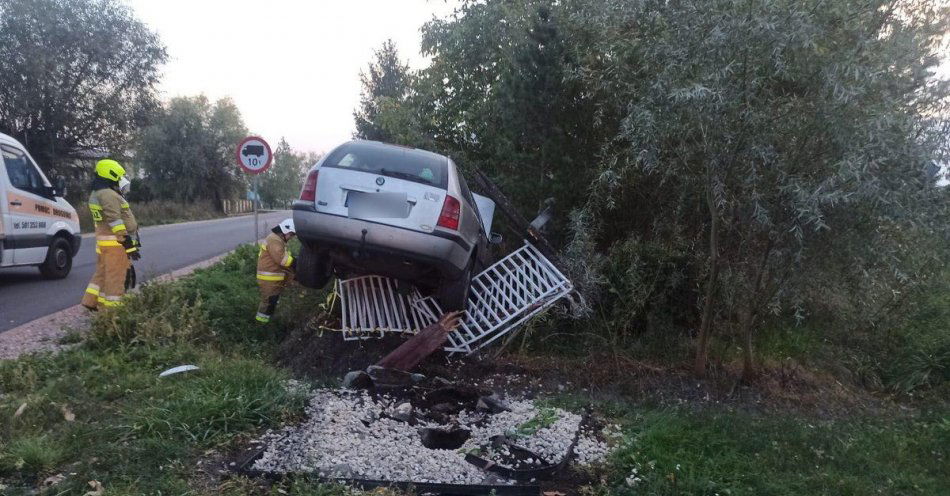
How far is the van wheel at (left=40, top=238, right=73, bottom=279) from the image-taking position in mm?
10766

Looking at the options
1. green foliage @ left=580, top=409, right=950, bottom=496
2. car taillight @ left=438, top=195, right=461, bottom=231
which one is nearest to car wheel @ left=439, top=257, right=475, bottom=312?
car taillight @ left=438, top=195, right=461, bottom=231

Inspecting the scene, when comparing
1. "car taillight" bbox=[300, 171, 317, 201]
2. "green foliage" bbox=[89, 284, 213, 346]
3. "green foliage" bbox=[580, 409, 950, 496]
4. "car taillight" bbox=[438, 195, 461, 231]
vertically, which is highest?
"car taillight" bbox=[300, 171, 317, 201]

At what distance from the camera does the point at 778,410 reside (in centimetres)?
602

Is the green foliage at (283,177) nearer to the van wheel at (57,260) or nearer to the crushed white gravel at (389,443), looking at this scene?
the van wheel at (57,260)

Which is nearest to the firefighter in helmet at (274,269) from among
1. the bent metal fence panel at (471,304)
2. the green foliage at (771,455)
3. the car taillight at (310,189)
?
the bent metal fence panel at (471,304)

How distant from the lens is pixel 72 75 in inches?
990

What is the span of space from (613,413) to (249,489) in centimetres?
292

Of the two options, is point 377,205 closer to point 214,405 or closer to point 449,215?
point 449,215

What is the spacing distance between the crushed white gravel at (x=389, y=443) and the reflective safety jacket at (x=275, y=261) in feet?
7.42

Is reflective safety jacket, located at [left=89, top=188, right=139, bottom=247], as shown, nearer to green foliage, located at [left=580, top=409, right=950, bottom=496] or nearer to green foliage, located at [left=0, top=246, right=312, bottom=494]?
green foliage, located at [left=0, top=246, right=312, bottom=494]

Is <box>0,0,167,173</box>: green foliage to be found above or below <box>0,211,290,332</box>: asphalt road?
above

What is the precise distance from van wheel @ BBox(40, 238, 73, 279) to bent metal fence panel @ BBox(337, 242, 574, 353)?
20.3ft

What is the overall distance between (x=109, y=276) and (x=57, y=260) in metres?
4.17

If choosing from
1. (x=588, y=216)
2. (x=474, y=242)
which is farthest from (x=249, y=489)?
(x=588, y=216)
